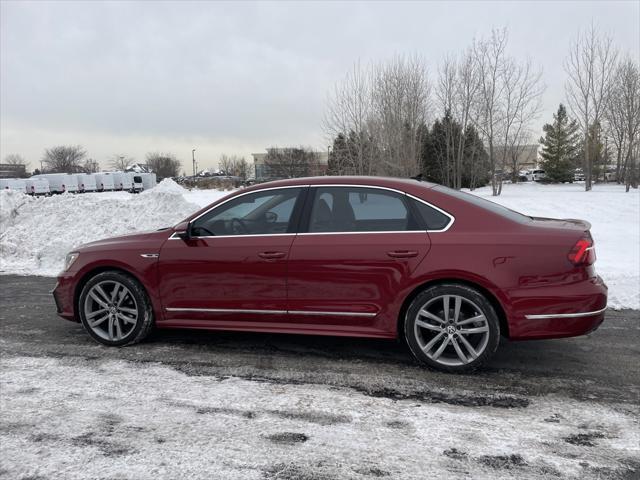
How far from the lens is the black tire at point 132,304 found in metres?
4.64

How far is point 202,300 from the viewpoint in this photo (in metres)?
4.47

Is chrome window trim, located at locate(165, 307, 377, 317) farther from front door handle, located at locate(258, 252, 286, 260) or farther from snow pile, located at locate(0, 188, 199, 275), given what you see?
snow pile, located at locate(0, 188, 199, 275)

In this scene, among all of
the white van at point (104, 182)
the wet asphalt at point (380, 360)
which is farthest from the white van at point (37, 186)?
the wet asphalt at point (380, 360)

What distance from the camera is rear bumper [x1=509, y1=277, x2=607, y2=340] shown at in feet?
12.4

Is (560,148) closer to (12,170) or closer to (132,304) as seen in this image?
(132,304)

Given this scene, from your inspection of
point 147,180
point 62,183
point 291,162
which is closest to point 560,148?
point 291,162

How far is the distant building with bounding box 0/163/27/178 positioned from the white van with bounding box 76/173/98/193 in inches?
1772

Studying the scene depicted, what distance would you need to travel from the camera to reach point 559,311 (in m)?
3.78

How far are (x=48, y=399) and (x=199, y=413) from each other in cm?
118

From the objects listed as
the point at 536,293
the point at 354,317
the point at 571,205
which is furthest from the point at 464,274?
the point at 571,205

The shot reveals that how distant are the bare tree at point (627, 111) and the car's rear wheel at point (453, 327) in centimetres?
3263

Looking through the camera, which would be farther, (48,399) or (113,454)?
(48,399)

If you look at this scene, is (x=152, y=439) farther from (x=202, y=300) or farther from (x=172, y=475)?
(x=202, y=300)

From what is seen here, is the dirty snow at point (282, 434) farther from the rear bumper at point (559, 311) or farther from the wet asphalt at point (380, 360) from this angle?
the rear bumper at point (559, 311)
